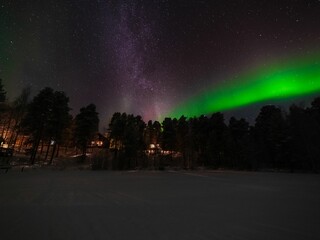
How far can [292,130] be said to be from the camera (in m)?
47.6

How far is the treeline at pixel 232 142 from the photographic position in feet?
150

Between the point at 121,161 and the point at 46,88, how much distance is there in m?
22.9

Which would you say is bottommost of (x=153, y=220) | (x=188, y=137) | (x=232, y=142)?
(x=153, y=220)

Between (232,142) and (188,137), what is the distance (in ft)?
43.7

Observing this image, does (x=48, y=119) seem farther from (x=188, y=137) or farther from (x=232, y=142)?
(x=232, y=142)

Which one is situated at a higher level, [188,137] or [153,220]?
[188,137]

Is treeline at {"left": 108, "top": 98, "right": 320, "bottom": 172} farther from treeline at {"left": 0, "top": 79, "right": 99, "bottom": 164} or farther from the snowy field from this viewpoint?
the snowy field

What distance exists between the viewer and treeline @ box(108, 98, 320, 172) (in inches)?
1805

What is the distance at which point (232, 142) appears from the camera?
56906 mm

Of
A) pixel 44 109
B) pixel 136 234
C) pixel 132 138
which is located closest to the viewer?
pixel 136 234

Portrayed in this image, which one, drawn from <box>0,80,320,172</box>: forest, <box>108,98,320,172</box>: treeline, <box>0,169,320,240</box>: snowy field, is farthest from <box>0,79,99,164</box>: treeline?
<box>0,169,320,240</box>: snowy field

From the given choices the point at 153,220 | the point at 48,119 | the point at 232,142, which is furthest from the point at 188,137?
the point at 153,220

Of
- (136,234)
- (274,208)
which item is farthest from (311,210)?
(136,234)

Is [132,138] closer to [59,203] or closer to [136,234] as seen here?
[59,203]
